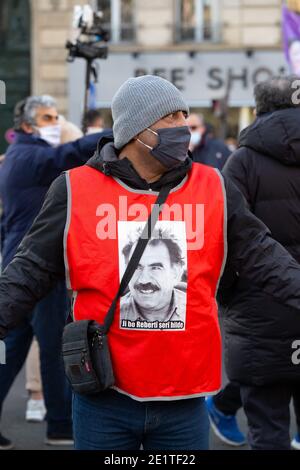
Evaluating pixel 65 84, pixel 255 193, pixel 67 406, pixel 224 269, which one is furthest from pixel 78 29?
pixel 65 84

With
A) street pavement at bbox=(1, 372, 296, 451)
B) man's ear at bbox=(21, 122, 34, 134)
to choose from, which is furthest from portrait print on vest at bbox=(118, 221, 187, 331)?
man's ear at bbox=(21, 122, 34, 134)

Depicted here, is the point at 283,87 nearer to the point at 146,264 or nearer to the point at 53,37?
the point at 146,264

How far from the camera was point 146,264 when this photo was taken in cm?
300

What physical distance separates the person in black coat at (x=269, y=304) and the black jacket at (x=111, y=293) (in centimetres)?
85

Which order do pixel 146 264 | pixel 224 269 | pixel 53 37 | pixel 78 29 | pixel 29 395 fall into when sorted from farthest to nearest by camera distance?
pixel 53 37, pixel 78 29, pixel 29 395, pixel 224 269, pixel 146 264

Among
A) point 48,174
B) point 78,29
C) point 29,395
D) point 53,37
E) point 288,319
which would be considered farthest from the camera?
point 53,37

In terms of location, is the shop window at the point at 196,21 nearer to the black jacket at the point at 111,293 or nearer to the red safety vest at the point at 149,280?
the black jacket at the point at 111,293

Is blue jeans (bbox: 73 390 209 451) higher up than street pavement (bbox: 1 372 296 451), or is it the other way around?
blue jeans (bbox: 73 390 209 451)

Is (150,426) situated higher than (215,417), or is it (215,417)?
(150,426)

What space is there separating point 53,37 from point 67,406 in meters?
16.8

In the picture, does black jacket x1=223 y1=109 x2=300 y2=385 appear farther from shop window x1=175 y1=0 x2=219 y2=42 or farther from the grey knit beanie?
shop window x1=175 y1=0 x2=219 y2=42

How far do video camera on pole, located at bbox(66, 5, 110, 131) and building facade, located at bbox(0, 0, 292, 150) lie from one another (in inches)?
551

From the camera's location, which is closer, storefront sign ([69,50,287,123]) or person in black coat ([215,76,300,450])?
person in black coat ([215,76,300,450])

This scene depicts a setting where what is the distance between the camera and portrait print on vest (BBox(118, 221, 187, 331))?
299 centimetres
